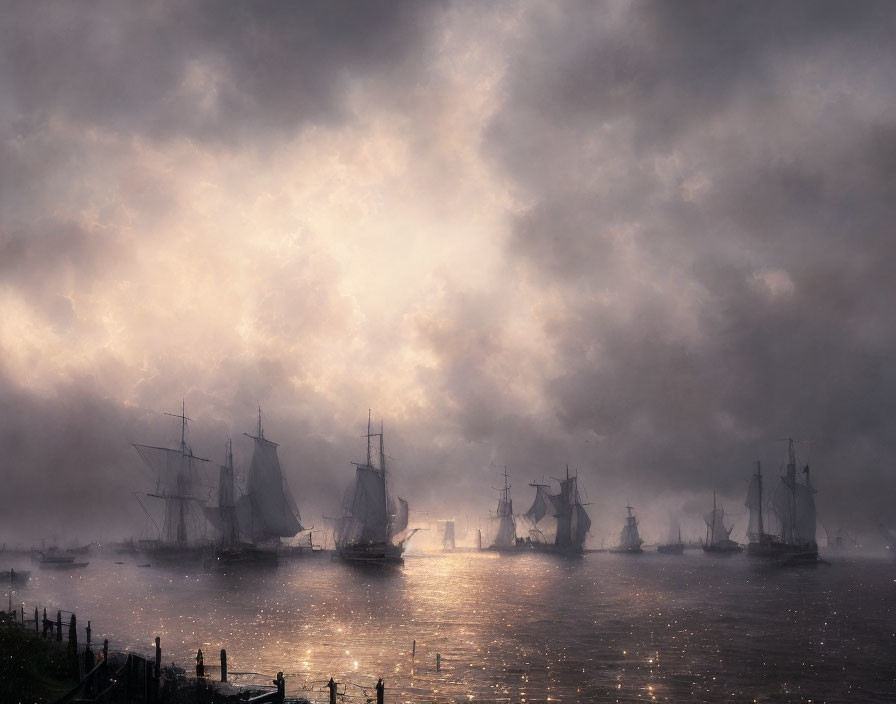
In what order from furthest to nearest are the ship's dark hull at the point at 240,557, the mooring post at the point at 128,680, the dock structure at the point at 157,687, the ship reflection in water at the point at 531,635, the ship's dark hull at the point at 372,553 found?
the ship's dark hull at the point at 240,557, the ship's dark hull at the point at 372,553, the ship reflection in water at the point at 531,635, the mooring post at the point at 128,680, the dock structure at the point at 157,687

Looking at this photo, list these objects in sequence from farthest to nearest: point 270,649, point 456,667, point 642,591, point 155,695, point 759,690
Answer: point 642,591, point 270,649, point 456,667, point 759,690, point 155,695

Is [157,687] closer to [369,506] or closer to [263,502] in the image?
[369,506]

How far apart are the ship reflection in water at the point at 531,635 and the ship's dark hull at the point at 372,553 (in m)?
Answer: 54.8

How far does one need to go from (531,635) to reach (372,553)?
4746 inches

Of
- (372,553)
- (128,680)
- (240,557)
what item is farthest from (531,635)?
(240,557)

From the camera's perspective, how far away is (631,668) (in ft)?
166

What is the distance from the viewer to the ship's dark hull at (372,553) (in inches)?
7106

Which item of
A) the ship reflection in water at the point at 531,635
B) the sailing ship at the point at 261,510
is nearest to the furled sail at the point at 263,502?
the sailing ship at the point at 261,510

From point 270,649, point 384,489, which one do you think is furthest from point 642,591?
point 384,489

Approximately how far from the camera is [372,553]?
592 ft

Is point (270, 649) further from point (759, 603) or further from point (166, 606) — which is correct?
point (759, 603)

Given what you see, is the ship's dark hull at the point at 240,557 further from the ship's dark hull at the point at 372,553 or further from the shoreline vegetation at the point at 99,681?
the shoreline vegetation at the point at 99,681

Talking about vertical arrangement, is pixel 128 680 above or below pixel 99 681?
below

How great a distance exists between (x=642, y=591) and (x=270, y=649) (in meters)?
74.8
